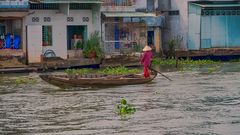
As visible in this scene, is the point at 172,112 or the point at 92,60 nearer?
the point at 172,112

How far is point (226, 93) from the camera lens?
22.9 m

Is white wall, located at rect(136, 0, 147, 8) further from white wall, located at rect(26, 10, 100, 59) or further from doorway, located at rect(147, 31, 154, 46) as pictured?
white wall, located at rect(26, 10, 100, 59)

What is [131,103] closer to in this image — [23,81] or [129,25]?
[23,81]

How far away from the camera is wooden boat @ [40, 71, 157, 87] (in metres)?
23.8

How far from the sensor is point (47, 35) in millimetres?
36344

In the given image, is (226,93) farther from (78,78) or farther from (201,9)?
(201,9)

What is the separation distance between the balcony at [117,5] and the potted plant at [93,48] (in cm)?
223

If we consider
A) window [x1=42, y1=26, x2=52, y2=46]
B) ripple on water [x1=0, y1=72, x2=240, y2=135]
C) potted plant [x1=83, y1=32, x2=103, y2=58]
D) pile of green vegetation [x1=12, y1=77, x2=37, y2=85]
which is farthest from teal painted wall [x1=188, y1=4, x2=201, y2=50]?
pile of green vegetation [x1=12, y1=77, x2=37, y2=85]

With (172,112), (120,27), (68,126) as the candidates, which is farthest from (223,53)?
(68,126)

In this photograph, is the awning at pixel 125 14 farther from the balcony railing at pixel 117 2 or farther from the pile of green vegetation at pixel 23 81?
the pile of green vegetation at pixel 23 81

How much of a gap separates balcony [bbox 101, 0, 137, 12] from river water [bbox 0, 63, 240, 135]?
36.1ft

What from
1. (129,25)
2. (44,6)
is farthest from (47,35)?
(129,25)

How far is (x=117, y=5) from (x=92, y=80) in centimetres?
1447

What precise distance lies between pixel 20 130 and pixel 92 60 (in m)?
19.1
